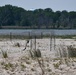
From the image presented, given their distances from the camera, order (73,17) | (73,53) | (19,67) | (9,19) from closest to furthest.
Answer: (19,67) → (73,53) → (9,19) → (73,17)

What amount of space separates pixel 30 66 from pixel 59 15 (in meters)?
107

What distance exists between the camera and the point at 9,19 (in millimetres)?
108312

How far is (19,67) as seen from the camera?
12055 millimetres

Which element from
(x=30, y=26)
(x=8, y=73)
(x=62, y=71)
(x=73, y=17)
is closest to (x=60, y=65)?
(x=62, y=71)

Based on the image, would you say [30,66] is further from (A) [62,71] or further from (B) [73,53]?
(B) [73,53]

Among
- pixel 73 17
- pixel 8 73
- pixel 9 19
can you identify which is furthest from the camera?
pixel 73 17

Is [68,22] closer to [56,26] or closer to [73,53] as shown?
[56,26]

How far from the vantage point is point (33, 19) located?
115m

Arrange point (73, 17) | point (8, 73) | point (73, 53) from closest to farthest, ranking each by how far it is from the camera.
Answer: point (8, 73) < point (73, 53) < point (73, 17)

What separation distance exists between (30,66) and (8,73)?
136 centimetres

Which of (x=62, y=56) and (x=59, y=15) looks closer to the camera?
(x=62, y=56)

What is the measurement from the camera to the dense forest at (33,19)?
109 metres

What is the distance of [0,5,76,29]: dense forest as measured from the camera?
108562 mm

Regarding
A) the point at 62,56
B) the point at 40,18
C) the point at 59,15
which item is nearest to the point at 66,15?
the point at 59,15
